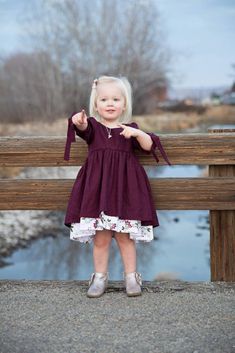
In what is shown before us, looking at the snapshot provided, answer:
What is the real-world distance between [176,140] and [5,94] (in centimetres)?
3120

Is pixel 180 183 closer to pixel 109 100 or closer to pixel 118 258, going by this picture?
pixel 109 100

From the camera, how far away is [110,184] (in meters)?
3.84

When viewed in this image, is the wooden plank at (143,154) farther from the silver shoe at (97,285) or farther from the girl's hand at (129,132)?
the silver shoe at (97,285)

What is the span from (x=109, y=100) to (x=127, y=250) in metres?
0.99

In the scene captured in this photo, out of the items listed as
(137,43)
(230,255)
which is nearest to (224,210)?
(230,255)

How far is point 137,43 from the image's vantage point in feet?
115

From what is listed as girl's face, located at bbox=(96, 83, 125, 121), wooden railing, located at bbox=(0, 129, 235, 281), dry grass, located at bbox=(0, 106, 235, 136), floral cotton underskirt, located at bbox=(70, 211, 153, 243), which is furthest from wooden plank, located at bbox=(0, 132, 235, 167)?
dry grass, located at bbox=(0, 106, 235, 136)

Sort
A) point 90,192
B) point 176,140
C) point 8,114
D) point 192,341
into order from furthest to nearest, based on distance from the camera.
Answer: point 8,114, point 176,140, point 90,192, point 192,341

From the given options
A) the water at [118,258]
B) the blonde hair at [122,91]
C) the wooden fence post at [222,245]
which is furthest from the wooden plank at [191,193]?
the water at [118,258]

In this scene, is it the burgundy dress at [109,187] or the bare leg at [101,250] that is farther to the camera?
the bare leg at [101,250]

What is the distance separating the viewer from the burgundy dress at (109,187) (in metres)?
3.84

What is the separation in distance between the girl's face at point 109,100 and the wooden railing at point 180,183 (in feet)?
1.24

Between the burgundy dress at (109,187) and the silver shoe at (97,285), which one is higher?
the burgundy dress at (109,187)

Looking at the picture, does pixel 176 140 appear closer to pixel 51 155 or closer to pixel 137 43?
pixel 51 155
